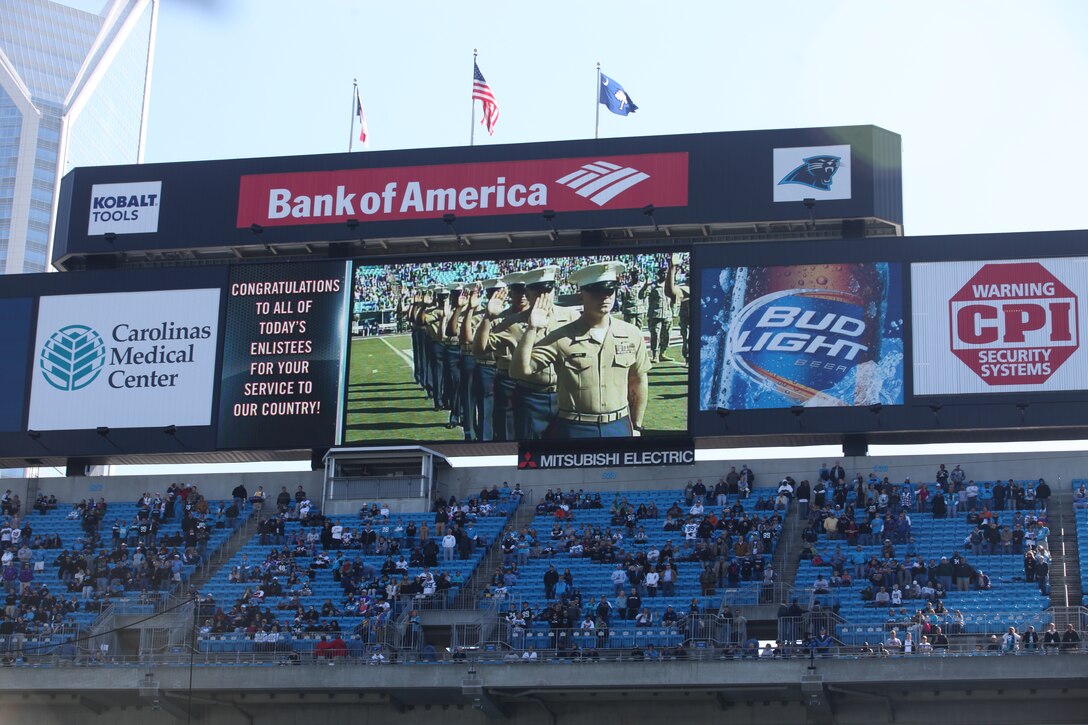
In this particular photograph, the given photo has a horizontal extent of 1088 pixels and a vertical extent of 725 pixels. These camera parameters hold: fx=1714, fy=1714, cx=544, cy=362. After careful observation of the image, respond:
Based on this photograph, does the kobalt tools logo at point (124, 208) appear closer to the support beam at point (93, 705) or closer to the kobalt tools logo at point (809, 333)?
the support beam at point (93, 705)

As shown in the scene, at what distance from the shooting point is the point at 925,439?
1436 inches

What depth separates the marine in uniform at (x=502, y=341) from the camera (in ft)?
122

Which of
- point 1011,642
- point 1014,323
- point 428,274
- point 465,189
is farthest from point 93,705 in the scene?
point 1014,323

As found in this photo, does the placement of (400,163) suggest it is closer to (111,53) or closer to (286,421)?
(286,421)

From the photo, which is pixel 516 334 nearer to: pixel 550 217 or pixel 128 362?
pixel 550 217

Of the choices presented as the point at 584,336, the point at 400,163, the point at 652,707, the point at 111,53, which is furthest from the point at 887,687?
the point at 111,53

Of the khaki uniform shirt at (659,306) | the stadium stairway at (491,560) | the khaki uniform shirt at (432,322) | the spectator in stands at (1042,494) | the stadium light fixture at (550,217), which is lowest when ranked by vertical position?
the stadium stairway at (491,560)

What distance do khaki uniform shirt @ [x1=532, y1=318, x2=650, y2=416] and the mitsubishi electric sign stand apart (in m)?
8.12

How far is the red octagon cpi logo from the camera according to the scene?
3531cm

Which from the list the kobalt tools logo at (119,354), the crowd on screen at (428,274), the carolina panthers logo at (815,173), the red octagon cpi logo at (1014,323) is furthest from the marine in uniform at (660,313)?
the kobalt tools logo at (119,354)

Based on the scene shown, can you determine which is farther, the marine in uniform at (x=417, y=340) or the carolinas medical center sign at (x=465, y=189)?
the carolinas medical center sign at (x=465, y=189)

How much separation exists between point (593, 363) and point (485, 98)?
25.2 feet

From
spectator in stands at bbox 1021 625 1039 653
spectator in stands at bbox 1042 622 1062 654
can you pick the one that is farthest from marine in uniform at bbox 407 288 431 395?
spectator in stands at bbox 1042 622 1062 654

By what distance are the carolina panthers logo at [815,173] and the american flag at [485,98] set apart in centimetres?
750
